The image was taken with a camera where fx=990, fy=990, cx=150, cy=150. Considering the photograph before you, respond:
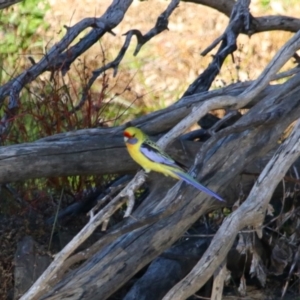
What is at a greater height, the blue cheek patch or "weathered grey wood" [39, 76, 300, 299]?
the blue cheek patch

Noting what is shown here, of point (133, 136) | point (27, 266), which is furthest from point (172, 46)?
point (133, 136)

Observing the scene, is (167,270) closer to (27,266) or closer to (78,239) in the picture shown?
(27,266)

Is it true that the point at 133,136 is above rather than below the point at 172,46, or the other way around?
above

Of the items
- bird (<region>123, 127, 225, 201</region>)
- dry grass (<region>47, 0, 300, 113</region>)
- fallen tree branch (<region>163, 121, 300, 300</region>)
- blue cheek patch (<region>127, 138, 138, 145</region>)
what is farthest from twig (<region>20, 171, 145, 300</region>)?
dry grass (<region>47, 0, 300, 113</region>)

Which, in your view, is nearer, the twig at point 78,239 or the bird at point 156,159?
the twig at point 78,239

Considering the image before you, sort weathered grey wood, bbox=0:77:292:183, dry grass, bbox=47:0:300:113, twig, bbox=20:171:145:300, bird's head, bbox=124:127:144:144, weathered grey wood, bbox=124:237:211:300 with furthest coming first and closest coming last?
dry grass, bbox=47:0:300:113 < weathered grey wood, bbox=124:237:211:300 < weathered grey wood, bbox=0:77:292:183 < bird's head, bbox=124:127:144:144 < twig, bbox=20:171:145:300

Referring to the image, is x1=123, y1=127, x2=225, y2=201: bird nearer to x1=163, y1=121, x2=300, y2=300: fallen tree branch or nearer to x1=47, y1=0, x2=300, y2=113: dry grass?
x1=163, y1=121, x2=300, y2=300: fallen tree branch

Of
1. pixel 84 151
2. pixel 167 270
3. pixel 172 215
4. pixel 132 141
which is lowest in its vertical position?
pixel 167 270

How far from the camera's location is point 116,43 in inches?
352

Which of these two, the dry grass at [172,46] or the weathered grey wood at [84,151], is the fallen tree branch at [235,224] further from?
the dry grass at [172,46]

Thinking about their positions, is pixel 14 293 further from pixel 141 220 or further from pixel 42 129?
pixel 141 220

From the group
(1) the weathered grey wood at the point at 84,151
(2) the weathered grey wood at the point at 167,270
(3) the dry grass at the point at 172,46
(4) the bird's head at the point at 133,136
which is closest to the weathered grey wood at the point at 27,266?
(2) the weathered grey wood at the point at 167,270

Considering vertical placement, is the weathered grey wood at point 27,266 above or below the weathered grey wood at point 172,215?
below

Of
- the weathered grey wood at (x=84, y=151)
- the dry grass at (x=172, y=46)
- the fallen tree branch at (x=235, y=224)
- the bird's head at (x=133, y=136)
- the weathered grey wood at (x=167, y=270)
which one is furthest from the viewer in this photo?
the dry grass at (x=172, y=46)
